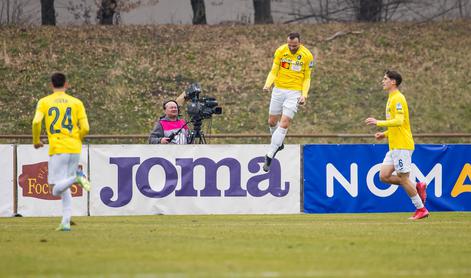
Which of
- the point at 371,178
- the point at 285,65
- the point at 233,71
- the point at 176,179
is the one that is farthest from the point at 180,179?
the point at 233,71

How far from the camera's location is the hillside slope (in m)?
32.9

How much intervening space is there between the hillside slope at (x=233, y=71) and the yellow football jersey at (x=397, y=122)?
14485 mm

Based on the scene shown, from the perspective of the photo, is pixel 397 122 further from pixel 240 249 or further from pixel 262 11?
pixel 262 11

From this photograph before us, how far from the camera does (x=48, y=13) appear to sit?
39.9 m

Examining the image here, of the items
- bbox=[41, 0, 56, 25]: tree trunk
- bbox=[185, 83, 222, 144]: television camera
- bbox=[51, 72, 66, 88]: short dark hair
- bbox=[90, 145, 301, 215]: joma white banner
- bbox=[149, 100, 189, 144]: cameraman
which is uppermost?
bbox=[41, 0, 56, 25]: tree trunk

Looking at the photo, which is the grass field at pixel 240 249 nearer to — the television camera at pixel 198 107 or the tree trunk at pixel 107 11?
the television camera at pixel 198 107

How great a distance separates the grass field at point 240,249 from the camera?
33.9 feet

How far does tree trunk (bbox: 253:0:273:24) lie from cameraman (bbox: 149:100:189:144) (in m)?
19.3

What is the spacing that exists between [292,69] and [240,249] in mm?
7086

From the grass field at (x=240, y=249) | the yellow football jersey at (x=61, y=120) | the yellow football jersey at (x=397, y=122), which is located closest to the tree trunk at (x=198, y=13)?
the yellow football jersey at (x=397, y=122)

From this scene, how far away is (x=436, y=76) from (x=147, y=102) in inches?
409

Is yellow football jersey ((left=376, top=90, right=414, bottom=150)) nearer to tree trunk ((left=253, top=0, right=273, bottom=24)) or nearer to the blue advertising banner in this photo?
the blue advertising banner

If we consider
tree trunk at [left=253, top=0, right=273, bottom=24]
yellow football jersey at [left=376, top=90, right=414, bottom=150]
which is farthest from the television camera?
tree trunk at [left=253, top=0, right=273, bottom=24]

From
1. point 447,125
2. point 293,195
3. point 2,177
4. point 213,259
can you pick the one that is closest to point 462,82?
point 447,125
